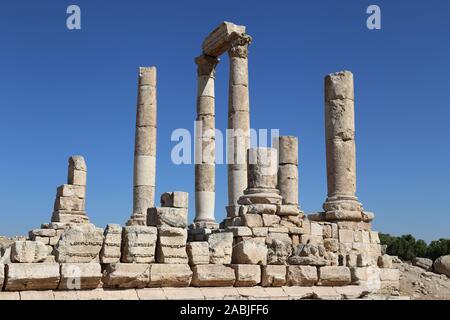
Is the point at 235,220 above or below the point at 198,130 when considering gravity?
below

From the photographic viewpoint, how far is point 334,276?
1291 cm

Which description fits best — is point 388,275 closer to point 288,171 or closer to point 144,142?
point 288,171

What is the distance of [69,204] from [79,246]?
15559 millimetres

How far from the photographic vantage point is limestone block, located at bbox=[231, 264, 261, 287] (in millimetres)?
11719

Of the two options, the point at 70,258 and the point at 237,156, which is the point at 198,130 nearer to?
the point at 237,156

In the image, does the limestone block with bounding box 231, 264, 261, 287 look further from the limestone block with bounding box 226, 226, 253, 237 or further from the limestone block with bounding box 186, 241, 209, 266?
the limestone block with bounding box 226, 226, 253, 237

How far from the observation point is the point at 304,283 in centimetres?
1245

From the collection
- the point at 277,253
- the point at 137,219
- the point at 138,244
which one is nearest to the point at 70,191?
the point at 137,219

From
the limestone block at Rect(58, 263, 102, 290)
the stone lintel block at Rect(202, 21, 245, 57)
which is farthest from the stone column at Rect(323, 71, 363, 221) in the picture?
the limestone block at Rect(58, 263, 102, 290)

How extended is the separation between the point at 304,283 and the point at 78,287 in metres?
4.96
